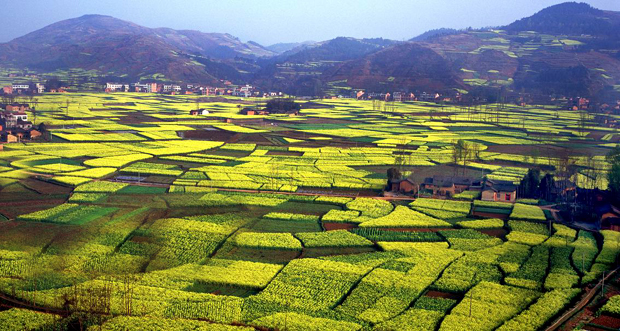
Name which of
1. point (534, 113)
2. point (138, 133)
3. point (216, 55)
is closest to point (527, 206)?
point (138, 133)

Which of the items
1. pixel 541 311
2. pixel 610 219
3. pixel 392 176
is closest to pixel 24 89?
pixel 392 176

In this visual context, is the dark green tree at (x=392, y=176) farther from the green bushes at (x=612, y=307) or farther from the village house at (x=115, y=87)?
the village house at (x=115, y=87)

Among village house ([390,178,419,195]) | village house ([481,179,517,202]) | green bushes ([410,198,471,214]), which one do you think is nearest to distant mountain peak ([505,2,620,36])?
village house ([481,179,517,202])

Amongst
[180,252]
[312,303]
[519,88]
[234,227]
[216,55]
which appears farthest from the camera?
[216,55]

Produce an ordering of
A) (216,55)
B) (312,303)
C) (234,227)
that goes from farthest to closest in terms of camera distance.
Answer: (216,55)
(234,227)
(312,303)

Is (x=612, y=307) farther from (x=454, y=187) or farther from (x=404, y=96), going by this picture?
(x=404, y=96)

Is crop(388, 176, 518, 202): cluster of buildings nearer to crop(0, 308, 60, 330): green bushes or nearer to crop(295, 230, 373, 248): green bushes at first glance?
crop(295, 230, 373, 248): green bushes

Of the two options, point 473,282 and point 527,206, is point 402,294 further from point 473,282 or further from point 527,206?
point 527,206
